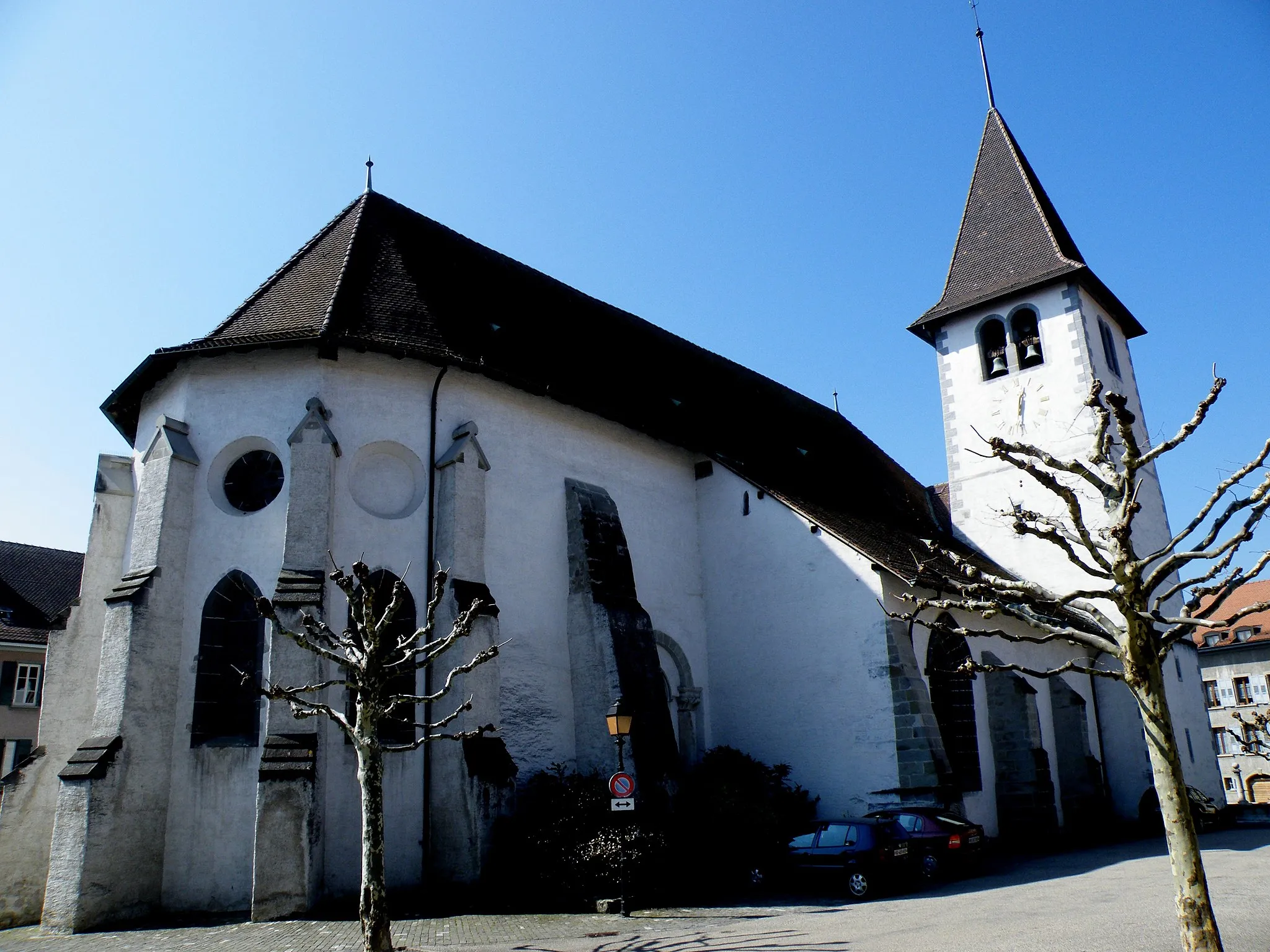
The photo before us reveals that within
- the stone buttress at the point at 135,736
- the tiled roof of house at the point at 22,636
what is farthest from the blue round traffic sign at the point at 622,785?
the tiled roof of house at the point at 22,636

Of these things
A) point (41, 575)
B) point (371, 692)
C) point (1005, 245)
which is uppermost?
point (1005, 245)

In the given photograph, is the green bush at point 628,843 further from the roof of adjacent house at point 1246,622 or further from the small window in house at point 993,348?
the roof of adjacent house at point 1246,622

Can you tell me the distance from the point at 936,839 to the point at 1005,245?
1754 cm

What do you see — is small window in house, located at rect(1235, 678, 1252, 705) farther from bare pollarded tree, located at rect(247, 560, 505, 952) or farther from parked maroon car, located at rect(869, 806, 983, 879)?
bare pollarded tree, located at rect(247, 560, 505, 952)

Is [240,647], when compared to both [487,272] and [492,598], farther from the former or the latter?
[487,272]

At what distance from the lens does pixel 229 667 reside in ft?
47.6

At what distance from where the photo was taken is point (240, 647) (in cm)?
1461

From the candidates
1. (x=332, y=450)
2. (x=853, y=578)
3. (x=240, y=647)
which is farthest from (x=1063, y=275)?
(x=240, y=647)

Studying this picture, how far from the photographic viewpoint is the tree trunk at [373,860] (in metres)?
9.88

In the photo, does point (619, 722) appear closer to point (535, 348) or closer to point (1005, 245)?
point (535, 348)

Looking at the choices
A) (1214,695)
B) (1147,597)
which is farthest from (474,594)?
(1214,695)

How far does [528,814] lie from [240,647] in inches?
190

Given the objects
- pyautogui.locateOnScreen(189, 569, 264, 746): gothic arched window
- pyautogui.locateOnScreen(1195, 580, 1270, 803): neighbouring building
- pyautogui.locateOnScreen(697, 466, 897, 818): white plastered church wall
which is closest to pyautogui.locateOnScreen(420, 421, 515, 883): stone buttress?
pyautogui.locateOnScreen(189, 569, 264, 746): gothic arched window

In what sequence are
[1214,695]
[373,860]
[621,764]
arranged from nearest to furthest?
[373,860] < [621,764] < [1214,695]
